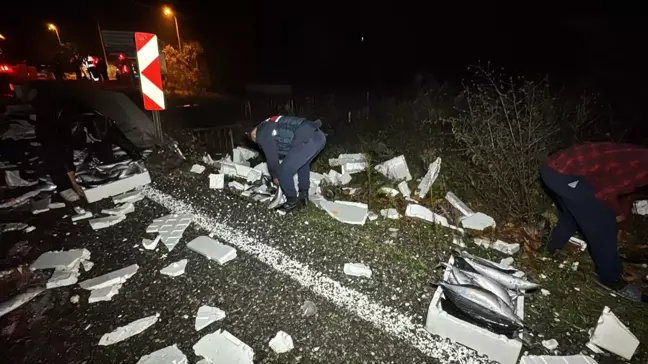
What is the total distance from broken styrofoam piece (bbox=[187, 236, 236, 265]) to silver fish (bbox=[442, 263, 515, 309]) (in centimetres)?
178

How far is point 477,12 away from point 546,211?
→ 25.1 ft

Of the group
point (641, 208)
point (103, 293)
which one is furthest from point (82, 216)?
point (641, 208)

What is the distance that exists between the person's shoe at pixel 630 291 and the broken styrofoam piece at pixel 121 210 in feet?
14.8

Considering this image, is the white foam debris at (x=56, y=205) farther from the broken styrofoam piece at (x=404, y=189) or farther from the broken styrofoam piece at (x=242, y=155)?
the broken styrofoam piece at (x=404, y=189)

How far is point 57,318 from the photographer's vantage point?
220cm

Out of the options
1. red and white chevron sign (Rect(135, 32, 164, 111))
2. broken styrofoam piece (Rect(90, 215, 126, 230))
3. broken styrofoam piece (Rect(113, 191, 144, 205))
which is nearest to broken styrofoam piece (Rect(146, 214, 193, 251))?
broken styrofoam piece (Rect(90, 215, 126, 230))

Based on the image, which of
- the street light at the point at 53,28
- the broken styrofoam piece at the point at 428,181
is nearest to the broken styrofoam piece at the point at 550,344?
the broken styrofoam piece at the point at 428,181

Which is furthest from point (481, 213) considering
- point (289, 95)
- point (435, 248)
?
point (289, 95)

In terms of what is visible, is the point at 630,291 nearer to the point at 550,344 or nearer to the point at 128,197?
the point at 550,344

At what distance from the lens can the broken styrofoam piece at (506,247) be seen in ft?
9.27

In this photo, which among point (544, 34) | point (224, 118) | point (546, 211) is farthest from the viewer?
point (224, 118)

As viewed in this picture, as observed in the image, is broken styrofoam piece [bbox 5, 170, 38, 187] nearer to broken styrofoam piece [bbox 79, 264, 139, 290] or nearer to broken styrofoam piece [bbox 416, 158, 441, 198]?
broken styrofoam piece [bbox 79, 264, 139, 290]

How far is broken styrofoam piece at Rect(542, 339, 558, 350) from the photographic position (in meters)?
1.93

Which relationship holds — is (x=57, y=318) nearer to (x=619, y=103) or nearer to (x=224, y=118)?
(x=224, y=118)
